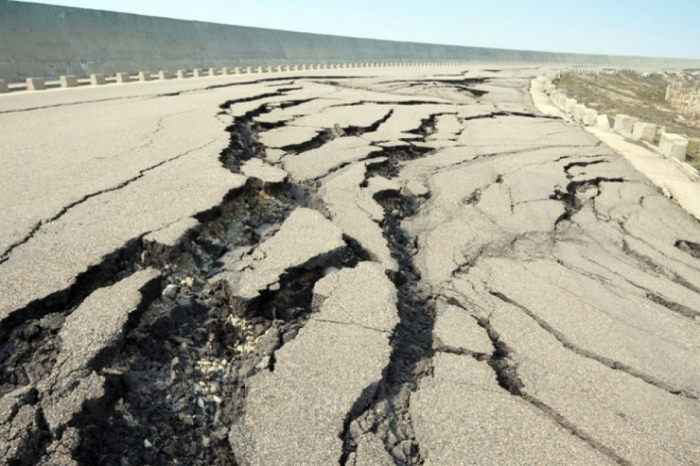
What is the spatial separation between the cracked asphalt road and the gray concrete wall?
420 inches

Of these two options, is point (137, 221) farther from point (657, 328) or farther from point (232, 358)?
point (657, 328)

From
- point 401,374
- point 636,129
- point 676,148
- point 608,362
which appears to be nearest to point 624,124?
point 636,129

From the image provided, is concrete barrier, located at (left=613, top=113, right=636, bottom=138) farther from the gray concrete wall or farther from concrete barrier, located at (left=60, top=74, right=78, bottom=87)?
the gray concrete wall

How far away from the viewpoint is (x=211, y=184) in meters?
3.39

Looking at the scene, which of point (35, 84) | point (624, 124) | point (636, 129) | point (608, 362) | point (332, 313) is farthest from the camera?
point (35, 84)

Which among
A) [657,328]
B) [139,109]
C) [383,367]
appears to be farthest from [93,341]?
[139,109]

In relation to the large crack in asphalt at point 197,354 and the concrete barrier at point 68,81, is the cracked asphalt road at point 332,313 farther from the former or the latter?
the concrete barrier at point 68,81

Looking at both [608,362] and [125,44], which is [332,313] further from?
[125,44]

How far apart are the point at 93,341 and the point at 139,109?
598cm

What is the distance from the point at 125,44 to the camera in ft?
53.0

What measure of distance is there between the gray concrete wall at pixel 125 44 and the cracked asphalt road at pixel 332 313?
10656 mm

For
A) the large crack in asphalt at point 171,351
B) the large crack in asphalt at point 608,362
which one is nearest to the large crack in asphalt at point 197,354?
the large crack in asphalt at point 171,351

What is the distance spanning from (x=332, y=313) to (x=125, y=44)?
1726 centimetres

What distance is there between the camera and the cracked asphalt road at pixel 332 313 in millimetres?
1577
